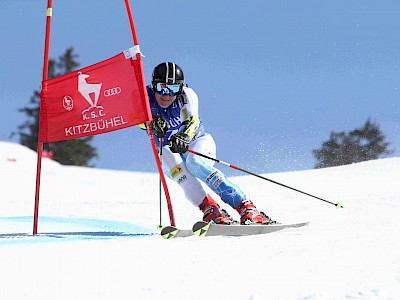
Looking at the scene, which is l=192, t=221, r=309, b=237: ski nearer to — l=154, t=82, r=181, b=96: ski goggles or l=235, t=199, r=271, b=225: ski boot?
l=235, t=199, r=271, b=225: ski boot

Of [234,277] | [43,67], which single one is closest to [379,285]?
[234,277]

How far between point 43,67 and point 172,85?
1142 millimetres

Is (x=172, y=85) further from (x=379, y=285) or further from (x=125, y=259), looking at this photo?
(x=379, y=285)

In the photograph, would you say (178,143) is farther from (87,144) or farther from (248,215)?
(87,144)

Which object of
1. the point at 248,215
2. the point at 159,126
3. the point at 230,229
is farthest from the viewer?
the point at 159,126

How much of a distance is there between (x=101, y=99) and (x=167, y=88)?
1.85 feet

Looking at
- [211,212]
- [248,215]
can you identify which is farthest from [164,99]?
[248,215]

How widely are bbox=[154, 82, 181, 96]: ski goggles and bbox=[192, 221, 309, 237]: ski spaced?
4.05ft

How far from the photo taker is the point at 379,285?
2.51 metres

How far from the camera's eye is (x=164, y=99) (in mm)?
5285

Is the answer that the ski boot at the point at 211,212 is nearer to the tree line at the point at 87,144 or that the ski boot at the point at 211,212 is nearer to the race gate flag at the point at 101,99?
the race gate flag at the point at 101,99

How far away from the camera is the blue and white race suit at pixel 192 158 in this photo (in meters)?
5.10

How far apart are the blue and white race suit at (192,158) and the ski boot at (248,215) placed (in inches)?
1.9

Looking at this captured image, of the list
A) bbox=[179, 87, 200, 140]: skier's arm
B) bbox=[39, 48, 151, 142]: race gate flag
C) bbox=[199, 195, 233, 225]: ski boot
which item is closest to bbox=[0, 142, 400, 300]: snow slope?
bbox=[199, 195, 233, 225]: ski boot
